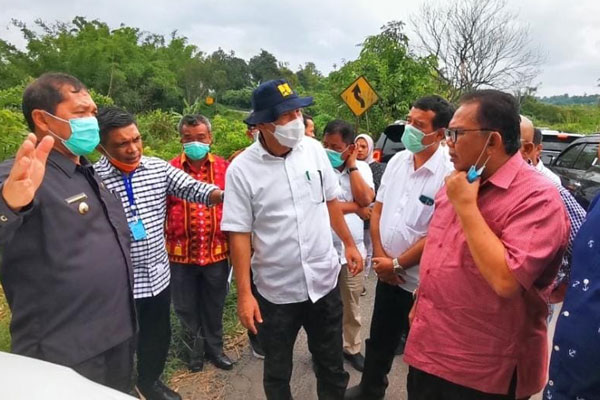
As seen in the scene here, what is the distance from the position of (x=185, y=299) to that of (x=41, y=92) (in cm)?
195

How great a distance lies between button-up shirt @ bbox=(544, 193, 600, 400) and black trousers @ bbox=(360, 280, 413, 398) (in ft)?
3.83

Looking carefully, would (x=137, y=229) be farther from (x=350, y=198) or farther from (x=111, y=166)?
(x=350, y=198)

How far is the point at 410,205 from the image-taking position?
2453 millimetres

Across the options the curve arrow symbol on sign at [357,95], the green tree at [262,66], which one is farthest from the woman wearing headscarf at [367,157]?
the green tree at [262,66]

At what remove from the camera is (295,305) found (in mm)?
2320

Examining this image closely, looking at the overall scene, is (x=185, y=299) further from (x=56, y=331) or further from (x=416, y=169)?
(x=416, y=169)

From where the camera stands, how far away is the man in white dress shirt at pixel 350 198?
3.22 metres

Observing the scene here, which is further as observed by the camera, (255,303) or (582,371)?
(255,303)

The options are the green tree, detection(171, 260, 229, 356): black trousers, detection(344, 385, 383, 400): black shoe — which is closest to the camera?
detection(344, 385, 383, 400): black shoe

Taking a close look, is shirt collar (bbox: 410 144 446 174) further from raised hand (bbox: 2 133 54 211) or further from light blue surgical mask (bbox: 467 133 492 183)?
raised hand (bbox: 2 133 54 211)

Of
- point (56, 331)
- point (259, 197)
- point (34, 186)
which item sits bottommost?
point (56, 331)

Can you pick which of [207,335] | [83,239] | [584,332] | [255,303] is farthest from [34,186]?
[207,335]

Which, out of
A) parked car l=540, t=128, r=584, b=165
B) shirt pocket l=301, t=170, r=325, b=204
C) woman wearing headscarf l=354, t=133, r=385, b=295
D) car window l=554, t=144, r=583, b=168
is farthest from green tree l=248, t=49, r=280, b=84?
shirt pocket l=301, t=170, r=325, b=204

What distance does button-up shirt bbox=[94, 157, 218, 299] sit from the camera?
2455 millimetres
